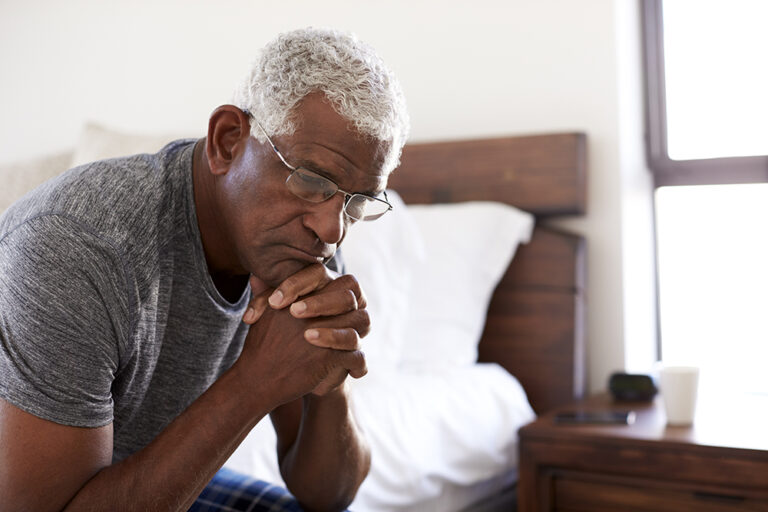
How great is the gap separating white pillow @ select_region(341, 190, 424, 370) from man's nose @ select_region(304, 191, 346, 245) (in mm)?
873

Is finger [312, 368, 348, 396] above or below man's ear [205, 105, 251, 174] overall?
below

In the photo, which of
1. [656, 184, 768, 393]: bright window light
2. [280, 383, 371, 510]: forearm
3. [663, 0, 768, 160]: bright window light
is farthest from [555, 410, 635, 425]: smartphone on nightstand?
[663, 0, 768, 160]: bright window light

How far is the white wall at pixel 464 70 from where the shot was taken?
7.13ft

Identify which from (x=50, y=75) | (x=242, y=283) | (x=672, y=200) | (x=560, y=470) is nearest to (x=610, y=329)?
(x=672, y=200)

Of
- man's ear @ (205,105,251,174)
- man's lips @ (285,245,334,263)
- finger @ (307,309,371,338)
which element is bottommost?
finger @ (307,309,371,338)

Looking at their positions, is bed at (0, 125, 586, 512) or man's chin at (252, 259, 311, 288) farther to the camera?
bed at (0, 125, 586, 512)

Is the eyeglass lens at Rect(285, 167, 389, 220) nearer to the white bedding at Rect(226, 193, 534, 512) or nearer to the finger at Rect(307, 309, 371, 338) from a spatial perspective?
the finger at Rect(307, 309, 371, 338)

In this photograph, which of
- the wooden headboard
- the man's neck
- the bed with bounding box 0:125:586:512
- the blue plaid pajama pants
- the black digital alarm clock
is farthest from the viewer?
the wooden headboard

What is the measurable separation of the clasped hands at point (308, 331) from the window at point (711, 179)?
60.8 inches

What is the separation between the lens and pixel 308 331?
945 mm

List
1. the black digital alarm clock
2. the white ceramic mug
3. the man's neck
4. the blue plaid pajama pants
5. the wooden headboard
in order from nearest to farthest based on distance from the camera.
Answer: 1. the man's neck
2. the blue plaid pajama pants
3. the white ceramic mug
4. the black digital alarm clock
5. the wooden headboard

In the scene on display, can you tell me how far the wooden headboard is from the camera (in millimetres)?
2107

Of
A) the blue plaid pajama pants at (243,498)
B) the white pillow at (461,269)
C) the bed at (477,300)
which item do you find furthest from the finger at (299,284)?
the white pillow at (461,269)

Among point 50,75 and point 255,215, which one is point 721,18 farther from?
point 50,75
